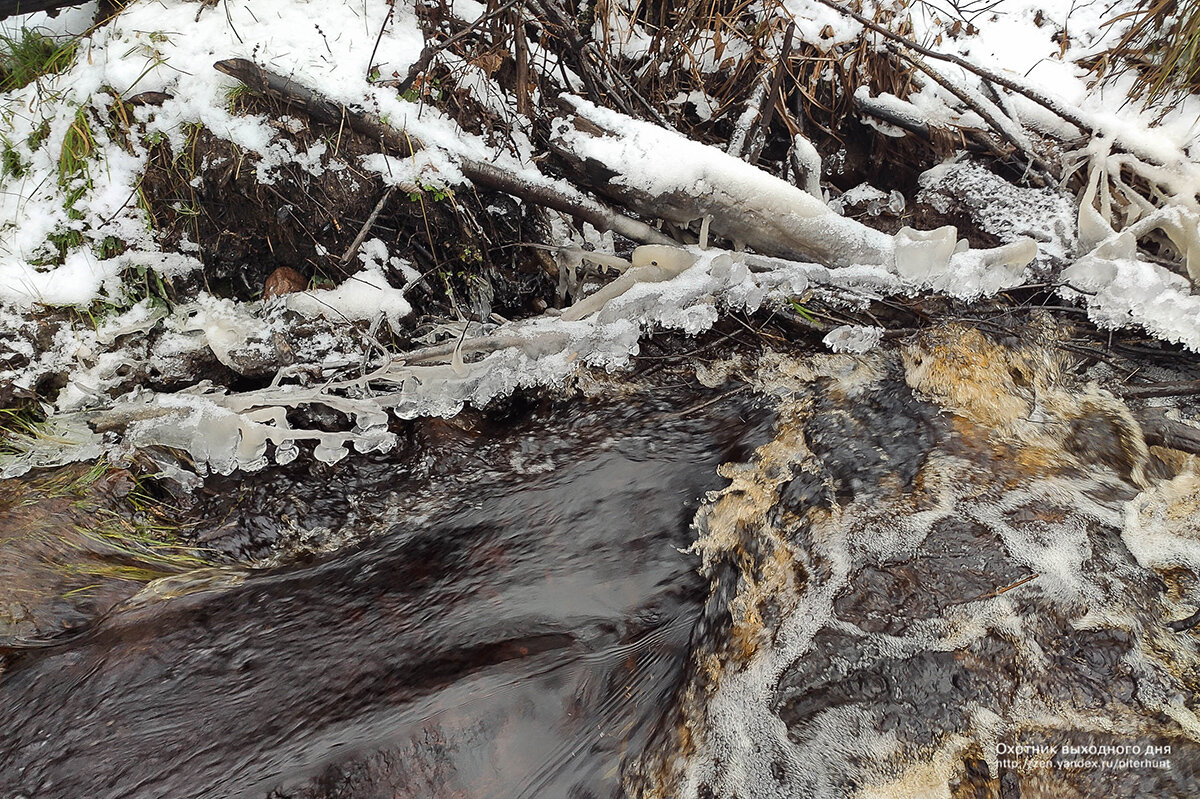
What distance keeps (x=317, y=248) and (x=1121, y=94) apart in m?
3.81

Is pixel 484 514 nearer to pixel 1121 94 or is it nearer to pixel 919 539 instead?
pixel 919 539

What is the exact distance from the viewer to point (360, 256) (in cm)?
294

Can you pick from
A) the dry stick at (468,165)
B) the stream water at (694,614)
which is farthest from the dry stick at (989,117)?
the dry stick at (468,165)

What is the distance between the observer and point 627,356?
2.97 m

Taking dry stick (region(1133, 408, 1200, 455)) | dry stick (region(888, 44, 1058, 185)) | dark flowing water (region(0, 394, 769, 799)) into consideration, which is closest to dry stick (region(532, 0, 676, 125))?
dry stick (region(888, 44, 1058, 185))

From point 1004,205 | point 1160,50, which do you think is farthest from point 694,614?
point 1160,50

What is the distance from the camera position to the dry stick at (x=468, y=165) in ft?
8.60

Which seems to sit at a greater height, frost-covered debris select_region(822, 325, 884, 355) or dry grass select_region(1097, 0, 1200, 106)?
dry grass select_region(1097, 0, 1200, 106)

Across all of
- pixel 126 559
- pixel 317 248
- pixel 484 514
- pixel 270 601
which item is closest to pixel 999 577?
pixel 484 514

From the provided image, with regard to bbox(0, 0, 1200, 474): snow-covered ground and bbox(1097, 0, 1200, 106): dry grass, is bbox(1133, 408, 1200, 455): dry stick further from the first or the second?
bbox(1097, 0, 1200, 106): dry grass

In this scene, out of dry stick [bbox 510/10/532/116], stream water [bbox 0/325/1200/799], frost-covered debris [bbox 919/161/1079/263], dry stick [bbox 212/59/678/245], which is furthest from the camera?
frost-covered debris [bbox 919/161/1079/263]

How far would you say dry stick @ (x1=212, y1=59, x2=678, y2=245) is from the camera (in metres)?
2.62

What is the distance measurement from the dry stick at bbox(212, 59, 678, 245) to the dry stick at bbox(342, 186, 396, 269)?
202 mm

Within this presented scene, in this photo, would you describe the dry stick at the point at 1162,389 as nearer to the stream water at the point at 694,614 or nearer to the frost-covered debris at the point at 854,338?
the stream water at the point at 694,614
